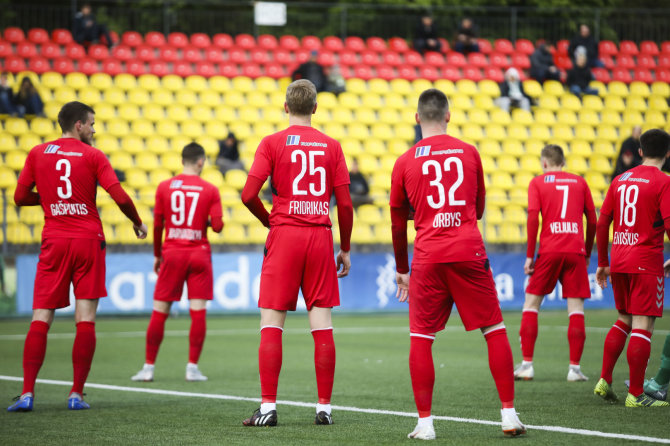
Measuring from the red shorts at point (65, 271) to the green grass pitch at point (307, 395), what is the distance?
3.00ft

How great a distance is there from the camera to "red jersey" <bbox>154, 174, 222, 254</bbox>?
9.70 metres

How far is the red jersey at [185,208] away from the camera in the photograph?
9.70 metres

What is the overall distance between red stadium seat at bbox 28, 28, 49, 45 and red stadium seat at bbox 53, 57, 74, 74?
0.87 meters

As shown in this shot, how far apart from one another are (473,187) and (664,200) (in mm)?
2049

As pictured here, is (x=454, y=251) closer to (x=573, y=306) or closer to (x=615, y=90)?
(x=573, y=306)

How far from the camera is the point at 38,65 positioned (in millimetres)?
23672

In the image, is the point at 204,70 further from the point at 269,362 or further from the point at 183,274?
the point at 269,362

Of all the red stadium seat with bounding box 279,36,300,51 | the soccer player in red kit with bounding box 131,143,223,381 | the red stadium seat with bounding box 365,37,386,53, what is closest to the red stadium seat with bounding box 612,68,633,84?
the red stadium seat with bounding box 365,37,386,53

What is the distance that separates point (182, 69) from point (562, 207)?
1705 centimetres

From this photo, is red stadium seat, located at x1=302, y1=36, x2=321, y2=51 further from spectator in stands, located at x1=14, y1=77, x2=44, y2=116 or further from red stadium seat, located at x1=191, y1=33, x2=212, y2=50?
spectator in stands, located at x1=14, y1=77, x2=44, y2=116

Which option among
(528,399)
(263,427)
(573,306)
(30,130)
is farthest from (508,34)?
(263,427)

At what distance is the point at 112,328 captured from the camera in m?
16.4

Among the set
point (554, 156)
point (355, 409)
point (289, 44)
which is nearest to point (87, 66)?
point (289, 44)

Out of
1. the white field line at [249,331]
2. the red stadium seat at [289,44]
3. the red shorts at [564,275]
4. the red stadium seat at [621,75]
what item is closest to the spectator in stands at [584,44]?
the red stadium seat at [621,75]
